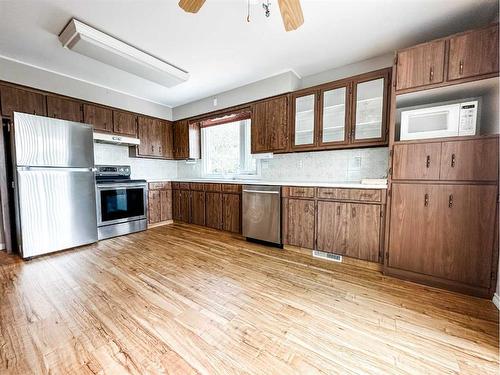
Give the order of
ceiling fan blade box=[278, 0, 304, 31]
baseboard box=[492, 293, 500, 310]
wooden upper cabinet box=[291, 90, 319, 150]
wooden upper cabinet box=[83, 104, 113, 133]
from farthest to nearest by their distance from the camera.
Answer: wooden upper cabinet box=[83, 104, 113, 133] < wooden upper cabinet box=[291, 90, 319, 150] < baseboard box=[492, 293, 500, 310] < ceiling fan blade box=[278, 0, 304, 31]

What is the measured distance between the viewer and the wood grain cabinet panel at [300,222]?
2.64 metres

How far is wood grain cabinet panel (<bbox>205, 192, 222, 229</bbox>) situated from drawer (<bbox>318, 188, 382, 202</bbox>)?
1.82 m

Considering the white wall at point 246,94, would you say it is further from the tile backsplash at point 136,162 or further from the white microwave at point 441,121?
the white microwave at point 441,121

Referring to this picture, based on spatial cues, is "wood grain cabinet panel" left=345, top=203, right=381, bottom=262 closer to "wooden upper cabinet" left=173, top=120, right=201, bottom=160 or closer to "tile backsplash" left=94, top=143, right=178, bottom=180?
"wooden upper cabinet" left=173, top=120, right=201, bottom=160

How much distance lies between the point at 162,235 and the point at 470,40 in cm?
430

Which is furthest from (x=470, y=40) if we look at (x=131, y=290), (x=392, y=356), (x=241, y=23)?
(x=131, y=290)

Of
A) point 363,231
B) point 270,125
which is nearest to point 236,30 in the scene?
point 270,125

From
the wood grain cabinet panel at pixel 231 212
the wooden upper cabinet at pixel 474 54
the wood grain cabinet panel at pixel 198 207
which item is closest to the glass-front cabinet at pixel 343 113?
the wooden upper cabinet at pixel 474 54

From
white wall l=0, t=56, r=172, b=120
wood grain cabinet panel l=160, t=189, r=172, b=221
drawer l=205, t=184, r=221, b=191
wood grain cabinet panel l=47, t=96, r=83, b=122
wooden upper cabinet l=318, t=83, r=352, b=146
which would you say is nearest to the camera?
wooden upper cabinet l=318, t=83, r=352, b=146

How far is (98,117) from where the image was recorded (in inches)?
138

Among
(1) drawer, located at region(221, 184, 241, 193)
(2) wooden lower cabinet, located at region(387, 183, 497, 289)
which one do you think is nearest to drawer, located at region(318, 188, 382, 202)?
(2) wooden lower cabinet, located at region(387, 183, 497, 289)

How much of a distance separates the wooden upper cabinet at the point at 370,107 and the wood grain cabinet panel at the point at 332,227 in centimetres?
87

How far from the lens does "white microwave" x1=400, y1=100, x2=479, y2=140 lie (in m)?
1.78

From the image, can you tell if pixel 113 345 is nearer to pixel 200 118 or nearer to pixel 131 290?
pixel 131 290
